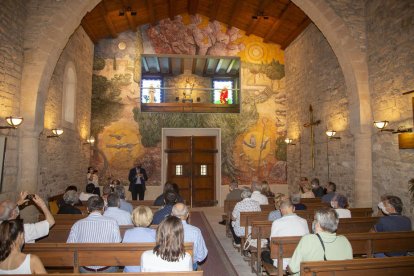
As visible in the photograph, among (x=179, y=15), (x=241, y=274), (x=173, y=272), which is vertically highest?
(x=179, y=15)

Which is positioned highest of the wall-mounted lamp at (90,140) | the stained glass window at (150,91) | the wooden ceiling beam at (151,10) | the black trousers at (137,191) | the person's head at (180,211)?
the wooden ceiling beam at (151,10)

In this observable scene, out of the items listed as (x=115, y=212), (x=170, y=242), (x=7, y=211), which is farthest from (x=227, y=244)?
(x=170, y=242)

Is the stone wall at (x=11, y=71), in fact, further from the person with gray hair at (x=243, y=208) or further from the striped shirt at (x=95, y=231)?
the person with gray hair at (x=243, y=208)

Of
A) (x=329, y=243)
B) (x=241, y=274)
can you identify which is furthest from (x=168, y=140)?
(x=329, y=243)

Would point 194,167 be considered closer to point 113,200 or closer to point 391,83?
point 391,83

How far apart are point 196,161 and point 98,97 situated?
4.90 meters

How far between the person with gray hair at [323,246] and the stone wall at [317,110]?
6.42 m

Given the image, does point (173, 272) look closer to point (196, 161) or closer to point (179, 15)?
point (196, 161)

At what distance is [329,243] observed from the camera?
325 centimetres

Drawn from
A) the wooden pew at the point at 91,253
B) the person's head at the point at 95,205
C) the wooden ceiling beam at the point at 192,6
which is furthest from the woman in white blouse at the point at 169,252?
the wooden ceiling beam at the point at 192,6

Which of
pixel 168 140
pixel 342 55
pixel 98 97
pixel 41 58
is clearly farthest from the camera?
pixel 168 140

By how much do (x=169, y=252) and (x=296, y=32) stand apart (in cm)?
1171

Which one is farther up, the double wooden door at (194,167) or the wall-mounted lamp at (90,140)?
the wall-mounted lamp at (90,140)

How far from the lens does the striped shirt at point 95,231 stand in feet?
13.3
